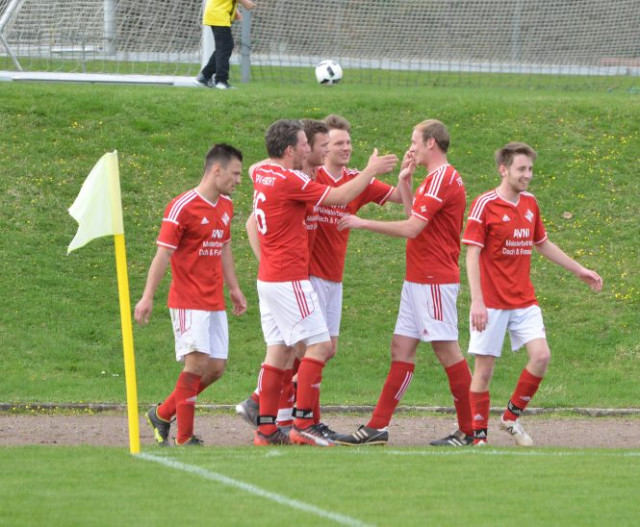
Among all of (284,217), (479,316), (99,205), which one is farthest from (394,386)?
(99,205)

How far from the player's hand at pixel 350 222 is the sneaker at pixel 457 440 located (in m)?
1.80

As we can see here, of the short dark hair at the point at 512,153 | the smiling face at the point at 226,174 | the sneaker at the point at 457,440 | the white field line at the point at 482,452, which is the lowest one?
the sneaker at the point at 457,440

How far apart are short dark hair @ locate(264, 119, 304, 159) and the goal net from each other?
39.9 ft

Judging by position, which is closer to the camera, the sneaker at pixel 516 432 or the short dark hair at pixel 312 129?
the short dark hair at pixel 312 129

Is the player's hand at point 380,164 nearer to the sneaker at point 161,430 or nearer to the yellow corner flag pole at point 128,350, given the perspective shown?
the yellow corner flag pole at point 128,350

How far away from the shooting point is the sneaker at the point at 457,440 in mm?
9656

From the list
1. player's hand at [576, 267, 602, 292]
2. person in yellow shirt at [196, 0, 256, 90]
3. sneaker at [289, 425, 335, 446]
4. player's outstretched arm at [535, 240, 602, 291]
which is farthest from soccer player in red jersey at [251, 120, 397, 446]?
person in yellow shirt at [196, 0, 256, 90]

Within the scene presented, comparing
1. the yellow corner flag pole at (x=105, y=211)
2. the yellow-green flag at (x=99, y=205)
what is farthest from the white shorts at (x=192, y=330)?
the yellow-green flag at (x=99, y=205)

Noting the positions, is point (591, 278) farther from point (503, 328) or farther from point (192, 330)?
point (192, 330)

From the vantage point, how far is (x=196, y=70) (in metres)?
22.5

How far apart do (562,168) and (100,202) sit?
10.9 m

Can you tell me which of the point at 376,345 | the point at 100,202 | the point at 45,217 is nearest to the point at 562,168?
the point at 376,345

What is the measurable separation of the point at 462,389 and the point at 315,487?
2.77m

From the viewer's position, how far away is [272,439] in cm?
930
